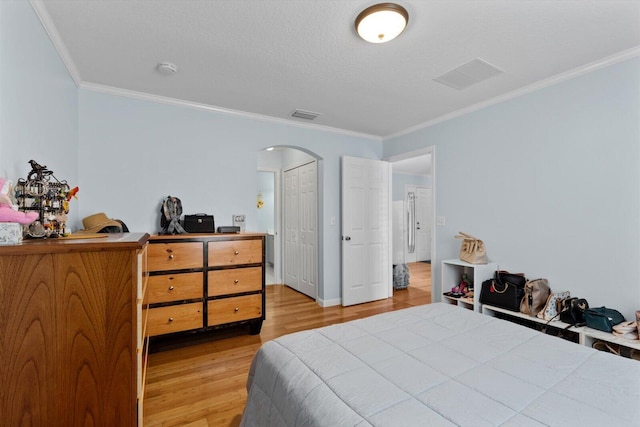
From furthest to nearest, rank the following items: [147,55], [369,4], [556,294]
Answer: [556,294] < [147,55] < [369,4]

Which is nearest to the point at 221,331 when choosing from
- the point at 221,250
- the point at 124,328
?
the point at 221,250

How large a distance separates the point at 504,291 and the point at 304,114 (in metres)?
2.80

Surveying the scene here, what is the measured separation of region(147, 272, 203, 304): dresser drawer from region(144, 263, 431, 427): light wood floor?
1.69 ft

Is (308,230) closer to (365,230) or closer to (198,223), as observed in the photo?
(365,230)

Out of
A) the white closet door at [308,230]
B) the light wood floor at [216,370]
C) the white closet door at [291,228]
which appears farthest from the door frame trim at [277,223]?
the light wood floor at [216,370]

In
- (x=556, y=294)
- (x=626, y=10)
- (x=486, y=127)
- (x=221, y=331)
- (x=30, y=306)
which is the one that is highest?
(x=626, y=10)

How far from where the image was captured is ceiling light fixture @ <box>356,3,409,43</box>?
1.69 m

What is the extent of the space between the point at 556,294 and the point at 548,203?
81 cm

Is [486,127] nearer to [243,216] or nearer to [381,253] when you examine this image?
[381,253]

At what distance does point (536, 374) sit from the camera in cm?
117

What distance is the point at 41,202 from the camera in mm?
1390

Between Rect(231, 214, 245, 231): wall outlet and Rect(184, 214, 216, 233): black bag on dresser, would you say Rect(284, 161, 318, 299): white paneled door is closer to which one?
Rect(231, 214, 245, 231): wall outlet

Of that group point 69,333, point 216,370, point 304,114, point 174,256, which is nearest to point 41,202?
point 69,333

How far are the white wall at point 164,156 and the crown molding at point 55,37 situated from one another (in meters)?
0.34
